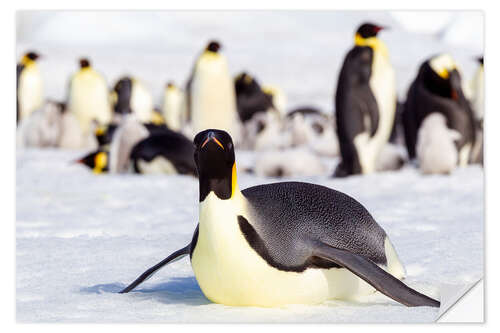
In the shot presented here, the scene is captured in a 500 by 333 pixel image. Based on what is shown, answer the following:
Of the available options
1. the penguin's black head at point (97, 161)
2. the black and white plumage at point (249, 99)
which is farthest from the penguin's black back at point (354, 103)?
the black and white plumage at point (249, 99)

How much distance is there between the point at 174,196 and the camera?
5188mm

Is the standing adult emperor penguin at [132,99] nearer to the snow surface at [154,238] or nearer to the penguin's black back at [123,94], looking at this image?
the penguin's black back at [123,94]

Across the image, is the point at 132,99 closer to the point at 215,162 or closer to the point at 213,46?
the point at 213,46

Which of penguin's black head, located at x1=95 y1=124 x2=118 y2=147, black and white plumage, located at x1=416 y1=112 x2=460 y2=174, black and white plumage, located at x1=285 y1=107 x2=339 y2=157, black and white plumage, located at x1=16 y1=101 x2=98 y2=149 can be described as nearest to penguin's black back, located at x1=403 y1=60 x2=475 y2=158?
black and white plumage, located at x1=416 y1=112 x2=460 y2=174

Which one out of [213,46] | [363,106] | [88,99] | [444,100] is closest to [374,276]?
[363,106]

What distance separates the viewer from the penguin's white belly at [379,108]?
6094 mm

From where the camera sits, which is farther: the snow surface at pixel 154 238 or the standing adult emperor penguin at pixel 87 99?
the standing adult emperor penguin at pixel 87 99

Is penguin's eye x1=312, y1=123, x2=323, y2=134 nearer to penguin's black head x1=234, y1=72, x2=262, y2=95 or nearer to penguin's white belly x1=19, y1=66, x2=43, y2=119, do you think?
penguin's black head x1=234, y1=72, x2=262, y2=95

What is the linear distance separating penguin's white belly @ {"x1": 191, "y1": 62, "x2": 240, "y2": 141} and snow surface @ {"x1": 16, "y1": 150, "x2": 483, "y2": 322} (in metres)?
2.20

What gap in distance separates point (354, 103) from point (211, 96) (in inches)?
105

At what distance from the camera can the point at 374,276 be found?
203 centimetres

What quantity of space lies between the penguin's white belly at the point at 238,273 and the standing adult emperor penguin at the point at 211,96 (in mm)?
6333
